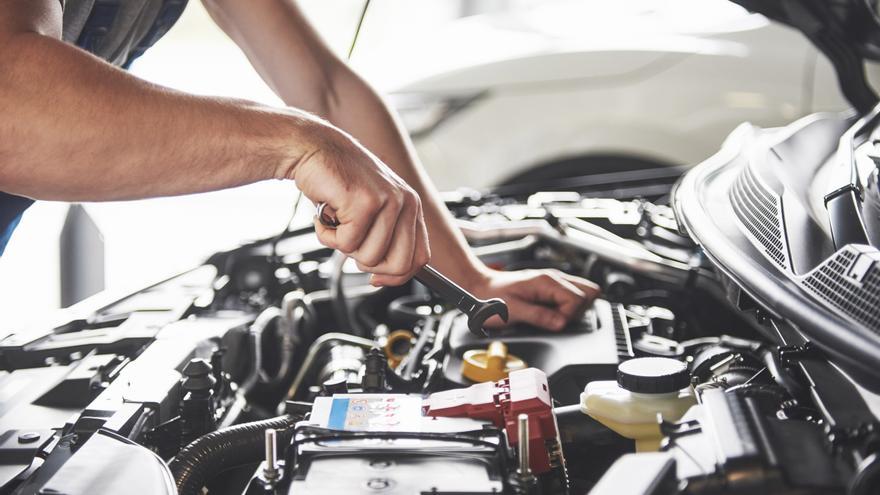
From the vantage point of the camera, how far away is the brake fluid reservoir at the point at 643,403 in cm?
95

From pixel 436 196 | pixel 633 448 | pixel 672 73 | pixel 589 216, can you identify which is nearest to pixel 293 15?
pixel 436 196

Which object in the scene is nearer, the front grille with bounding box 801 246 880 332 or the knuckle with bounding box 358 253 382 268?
the front grille with bounding box 801 246 880 332

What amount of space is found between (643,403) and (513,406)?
152mm

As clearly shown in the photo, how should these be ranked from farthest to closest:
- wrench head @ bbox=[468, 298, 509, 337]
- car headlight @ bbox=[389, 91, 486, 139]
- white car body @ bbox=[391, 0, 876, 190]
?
car headlight @ bbox=[389, 91, 486, 139] → white car body @ bbox=[391, 0, 876, 190] → wrench head @ bbox=[468, 298, 509, 337]

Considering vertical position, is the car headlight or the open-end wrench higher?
the car headlight

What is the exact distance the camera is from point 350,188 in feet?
3.10

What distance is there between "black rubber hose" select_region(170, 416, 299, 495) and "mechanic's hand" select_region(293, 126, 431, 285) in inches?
8.3

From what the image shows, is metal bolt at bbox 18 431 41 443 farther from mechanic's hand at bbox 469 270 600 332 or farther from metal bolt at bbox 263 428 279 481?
mechanic's hand at bbox 469 270 600 332

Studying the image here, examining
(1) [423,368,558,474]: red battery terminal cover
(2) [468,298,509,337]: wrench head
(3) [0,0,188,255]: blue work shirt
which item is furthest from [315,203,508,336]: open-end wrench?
(3) [0,0,188,255]: blue work shirt

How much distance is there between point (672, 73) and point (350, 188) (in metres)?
2.32

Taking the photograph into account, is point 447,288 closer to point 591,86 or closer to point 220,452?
point 220,452

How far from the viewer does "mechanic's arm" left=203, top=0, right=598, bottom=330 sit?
1492 millimetres

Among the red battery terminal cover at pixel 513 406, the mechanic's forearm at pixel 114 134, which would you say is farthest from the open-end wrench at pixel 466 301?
the mechanic's forearm at pixel 114 134

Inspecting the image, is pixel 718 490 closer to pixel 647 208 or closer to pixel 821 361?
pixel 821 361
